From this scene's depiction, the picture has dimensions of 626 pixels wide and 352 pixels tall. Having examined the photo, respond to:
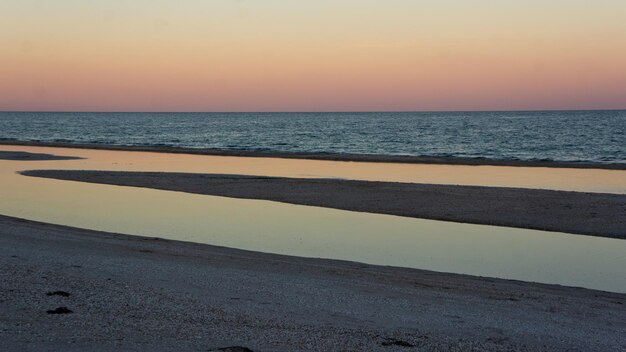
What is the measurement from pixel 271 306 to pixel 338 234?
9138 millimetres

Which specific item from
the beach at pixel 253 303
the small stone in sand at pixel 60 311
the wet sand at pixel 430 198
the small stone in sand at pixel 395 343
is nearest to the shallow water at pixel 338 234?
the beach at pixel 253 303

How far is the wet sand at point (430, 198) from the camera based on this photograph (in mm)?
23234

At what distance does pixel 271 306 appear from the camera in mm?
11164

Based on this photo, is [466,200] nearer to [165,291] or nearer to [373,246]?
[373,246]

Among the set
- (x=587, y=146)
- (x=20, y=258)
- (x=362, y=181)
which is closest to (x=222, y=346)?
(x=20, y=258)

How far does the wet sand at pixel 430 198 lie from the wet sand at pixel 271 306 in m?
9.47

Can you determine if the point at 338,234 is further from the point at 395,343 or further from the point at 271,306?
the point at 395,343

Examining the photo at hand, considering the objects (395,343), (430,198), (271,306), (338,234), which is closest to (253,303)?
(271,306)

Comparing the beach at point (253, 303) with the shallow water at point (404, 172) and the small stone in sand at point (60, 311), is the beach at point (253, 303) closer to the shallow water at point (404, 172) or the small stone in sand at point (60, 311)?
the small stone in sand at point (60, 311)

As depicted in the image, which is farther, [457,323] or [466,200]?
[466,200]

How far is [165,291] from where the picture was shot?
11641 mm

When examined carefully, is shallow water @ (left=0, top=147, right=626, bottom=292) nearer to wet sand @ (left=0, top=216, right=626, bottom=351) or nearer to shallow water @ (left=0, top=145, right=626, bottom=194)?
wet sand @ (left=0, top=216, right=626, bottom=351)

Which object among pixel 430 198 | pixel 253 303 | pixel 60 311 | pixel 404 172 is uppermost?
pixel 60 311

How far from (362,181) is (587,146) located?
42.6 meters
